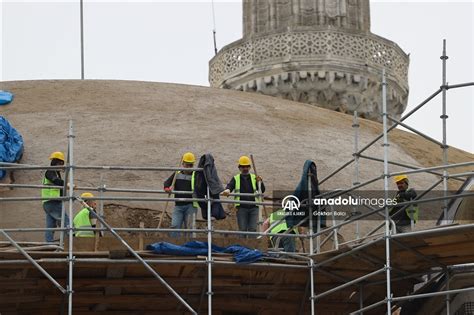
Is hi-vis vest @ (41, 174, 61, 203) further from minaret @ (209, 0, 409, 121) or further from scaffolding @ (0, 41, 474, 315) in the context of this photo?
minaret @ (209, 0, 409, 121)

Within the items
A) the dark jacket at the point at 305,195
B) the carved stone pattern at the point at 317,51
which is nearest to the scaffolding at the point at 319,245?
the dark jacket at the point at 305,195

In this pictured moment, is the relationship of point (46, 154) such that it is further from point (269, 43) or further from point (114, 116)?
point (269, 43)

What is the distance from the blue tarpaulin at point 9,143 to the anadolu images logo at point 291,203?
382cm

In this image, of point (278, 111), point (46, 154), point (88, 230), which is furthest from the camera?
point (278, 111)

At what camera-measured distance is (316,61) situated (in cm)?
3584

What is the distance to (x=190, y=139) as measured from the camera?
899 inches

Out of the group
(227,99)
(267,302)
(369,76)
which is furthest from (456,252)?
(369,76)

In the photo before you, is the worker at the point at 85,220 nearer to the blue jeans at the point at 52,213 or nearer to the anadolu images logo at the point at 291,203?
the blue jeans at the point at 52,213

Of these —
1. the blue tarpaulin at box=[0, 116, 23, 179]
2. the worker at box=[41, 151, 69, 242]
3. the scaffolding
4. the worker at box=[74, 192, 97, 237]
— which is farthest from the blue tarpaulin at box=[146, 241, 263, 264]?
the blue tarpaulin at box=[0, 116, 23, 179]

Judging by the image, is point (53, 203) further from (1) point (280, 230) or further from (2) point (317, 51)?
(2) point (317, 51)

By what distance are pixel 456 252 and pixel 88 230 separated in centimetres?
373

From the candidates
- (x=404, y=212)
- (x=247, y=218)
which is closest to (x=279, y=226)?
(x=247, y=218)

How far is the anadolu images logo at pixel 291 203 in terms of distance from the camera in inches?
765

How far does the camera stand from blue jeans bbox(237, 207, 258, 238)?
19.3 meters
